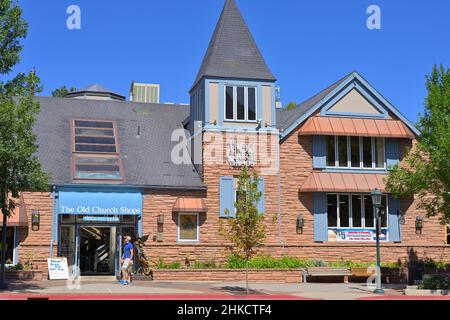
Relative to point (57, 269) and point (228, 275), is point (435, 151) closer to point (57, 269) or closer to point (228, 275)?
point (228, 275)

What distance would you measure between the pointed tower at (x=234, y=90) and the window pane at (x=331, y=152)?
2929 mm

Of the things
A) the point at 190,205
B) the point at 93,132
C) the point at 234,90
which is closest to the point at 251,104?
the point at 234,90

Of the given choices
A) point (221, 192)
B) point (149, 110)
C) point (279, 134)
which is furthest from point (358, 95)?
point (149, 110)

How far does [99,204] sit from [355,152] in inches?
487

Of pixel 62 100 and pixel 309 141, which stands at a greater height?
pixel 62 100

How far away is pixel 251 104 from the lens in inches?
1093

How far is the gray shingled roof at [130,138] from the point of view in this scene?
84.8ft

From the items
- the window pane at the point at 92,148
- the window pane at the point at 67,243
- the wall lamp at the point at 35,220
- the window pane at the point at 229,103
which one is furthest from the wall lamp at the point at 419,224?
the wall lamp at the point at 35,220

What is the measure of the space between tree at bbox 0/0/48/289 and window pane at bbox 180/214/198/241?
9143 millimetres

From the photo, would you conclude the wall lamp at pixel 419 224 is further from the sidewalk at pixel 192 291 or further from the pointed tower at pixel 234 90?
the pointed tower at pixel 234 90

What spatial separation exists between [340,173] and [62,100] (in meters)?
14.5

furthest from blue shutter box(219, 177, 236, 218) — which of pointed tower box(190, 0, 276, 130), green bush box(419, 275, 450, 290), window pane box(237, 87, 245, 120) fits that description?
green bush box(419, 275, 450, 290)

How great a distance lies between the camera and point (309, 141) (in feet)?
92.1

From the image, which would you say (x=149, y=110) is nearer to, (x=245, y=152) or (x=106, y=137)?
(x=106, y=137)
